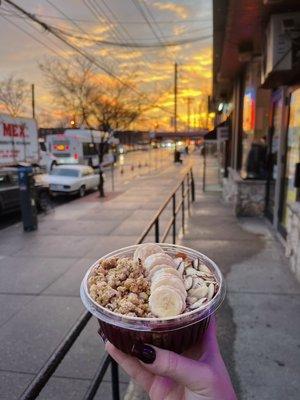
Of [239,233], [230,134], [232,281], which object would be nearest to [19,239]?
[239,233]

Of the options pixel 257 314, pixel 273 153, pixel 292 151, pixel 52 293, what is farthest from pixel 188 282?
pixel 273 153

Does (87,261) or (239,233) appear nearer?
(87,261)

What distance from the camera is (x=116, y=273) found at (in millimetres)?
1624

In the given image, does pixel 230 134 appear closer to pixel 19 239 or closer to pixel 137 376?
pixel 19 239

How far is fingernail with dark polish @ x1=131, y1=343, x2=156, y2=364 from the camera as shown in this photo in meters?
1.35

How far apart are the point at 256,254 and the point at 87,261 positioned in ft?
10.0

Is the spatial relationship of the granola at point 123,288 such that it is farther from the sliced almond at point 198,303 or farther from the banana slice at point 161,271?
the sliced almond at point 198,303

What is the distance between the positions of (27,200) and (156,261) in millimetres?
9287

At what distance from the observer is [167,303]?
4.51 ft

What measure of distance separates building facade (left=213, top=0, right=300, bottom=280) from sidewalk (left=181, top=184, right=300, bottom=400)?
0.39 m

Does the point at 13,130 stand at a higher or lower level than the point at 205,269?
higher

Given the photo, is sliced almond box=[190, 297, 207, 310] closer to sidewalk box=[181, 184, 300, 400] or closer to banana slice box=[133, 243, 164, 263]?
banana slice box=[133, 243, 164, 263]

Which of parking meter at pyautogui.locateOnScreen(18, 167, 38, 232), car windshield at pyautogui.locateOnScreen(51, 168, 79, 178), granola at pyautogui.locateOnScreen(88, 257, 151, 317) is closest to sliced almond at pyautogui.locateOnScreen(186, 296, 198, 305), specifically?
granola at pyautogui.locateOnScreen(88, 257, 151, 317)

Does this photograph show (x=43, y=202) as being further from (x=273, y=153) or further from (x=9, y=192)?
(x=273, y=153)
